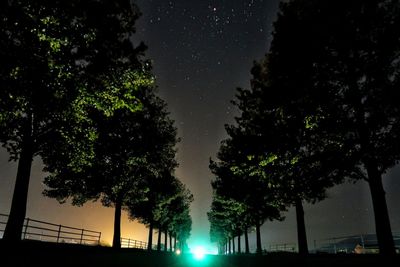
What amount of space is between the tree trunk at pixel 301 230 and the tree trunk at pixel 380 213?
710 cm

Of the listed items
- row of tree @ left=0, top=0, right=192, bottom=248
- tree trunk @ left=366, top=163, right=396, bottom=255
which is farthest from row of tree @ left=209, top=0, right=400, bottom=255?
row of tree @ left=0, top=0, right=192, bottom=248

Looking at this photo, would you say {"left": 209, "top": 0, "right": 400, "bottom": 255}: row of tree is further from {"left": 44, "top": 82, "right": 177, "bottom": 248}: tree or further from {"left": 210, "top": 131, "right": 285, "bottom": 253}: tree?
{"left": 44, "top": 82, "right": 177, "bottom": 248}: tree

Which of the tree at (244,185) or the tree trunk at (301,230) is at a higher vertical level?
the tree at (244,185)

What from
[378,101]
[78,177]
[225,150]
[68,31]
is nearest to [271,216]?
[225,150]

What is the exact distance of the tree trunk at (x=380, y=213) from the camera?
10492 mm

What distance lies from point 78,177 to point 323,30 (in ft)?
59.7

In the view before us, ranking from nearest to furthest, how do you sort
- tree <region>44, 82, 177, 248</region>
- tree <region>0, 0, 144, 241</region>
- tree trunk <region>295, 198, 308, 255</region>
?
tree <region>0, 0, 144, 241</region> < tree trunk <region>295, 198, 308, 255</region> < tree <region>44, 82, 177, 248</region>

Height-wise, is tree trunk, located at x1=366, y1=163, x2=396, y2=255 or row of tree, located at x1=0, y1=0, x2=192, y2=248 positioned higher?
row of tree, located at x1=0, y1=0, x2=192, y2=248

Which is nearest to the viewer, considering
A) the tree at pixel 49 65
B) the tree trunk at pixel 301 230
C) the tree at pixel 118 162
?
the tree at pixel 49 65

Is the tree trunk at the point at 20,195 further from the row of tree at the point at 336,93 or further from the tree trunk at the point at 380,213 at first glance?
the tree trunk at the point at 380,213

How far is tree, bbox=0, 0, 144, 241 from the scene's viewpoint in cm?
1034

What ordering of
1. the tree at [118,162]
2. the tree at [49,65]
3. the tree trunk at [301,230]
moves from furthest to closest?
the tree at [118,162] < the tree trunk at [301,230] < the tree at [49,65]

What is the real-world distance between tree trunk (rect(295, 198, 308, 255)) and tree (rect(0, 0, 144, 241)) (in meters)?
12.7

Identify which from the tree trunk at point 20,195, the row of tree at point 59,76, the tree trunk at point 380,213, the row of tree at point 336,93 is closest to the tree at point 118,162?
the row of tree at point 59,76
